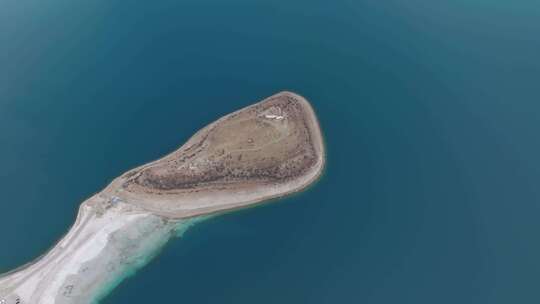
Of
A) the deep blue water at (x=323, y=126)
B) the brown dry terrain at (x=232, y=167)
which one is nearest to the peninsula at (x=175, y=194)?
the brown dry terrain at (x=232, y=167)

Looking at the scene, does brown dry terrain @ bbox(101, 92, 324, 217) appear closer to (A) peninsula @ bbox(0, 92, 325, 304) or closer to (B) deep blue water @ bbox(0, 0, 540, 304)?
(A) peninsula @ bbox(0, 92, 325, 304)

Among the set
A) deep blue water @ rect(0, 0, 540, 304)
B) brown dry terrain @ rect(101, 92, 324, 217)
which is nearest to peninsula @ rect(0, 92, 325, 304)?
brown dry terrain @ rect(101, 92, 324, 217)

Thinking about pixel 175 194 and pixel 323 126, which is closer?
pixel 175 194

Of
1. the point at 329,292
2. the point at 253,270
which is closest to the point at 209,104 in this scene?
the point at 253,270

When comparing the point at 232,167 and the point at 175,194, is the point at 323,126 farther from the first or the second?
the point at 175,194

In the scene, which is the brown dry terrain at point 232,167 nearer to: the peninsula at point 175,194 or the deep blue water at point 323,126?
the peninsula at point 175,194

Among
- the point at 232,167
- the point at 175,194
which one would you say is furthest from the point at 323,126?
the point at 175,194
